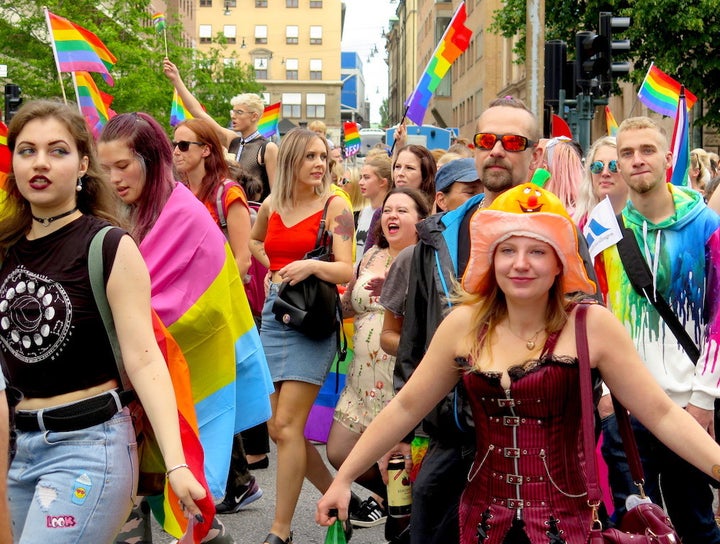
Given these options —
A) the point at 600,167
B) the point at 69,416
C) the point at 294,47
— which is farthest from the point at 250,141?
the point at 294,47

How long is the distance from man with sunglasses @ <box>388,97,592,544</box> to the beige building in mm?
115969

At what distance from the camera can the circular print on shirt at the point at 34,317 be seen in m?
3.70

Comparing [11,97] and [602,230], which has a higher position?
[11,97]

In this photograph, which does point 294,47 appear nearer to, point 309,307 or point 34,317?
point 309,307

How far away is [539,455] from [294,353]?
2.90m

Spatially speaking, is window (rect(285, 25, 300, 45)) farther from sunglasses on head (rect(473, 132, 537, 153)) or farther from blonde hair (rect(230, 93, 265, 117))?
sunglasses on head (rect(473, 132, 537, 153))

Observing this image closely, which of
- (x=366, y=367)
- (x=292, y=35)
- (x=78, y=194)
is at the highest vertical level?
(x=292, y=35)

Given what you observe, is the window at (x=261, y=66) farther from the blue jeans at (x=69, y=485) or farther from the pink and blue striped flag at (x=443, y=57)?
the blue jeans at (x=69, y=485)

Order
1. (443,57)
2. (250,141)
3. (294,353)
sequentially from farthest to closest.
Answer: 1. (443,57)
2. (250,141)
3. (294,353)

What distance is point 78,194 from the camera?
13.1 ft

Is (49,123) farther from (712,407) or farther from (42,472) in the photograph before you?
(712,407)

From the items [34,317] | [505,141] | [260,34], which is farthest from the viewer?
[260,34]

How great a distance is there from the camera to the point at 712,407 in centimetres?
513

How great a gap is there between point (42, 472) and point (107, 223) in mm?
803
